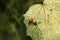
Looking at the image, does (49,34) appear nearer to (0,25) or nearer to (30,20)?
(30,20)

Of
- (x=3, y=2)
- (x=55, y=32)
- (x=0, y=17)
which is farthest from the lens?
(x=0, y=17)

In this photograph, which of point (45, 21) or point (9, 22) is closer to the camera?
point (45, 21)

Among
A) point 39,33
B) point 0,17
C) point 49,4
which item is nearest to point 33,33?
point 39,33

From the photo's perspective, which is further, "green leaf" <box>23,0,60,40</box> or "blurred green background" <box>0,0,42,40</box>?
"blurred green background" <box>0,0,42,40</box>

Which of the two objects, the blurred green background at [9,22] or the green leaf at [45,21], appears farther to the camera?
the blurred green background at [9,22]

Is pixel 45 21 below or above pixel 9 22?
above

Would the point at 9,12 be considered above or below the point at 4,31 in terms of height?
above

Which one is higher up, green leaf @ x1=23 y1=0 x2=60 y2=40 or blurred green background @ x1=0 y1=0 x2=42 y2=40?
green leaf @ x1=23 y1=0 x2=60 y2=40

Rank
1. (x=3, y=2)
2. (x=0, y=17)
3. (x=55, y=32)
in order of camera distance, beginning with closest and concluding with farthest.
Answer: (x=55, y=32), (x=3, y=2), (x=0, y=17)

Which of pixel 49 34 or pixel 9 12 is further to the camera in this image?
pixel 9 12

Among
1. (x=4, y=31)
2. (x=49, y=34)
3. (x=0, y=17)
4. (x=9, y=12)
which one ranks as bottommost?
(x=4, y=31)

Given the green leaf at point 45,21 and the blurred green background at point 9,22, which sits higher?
the green leaf at point 45,21
